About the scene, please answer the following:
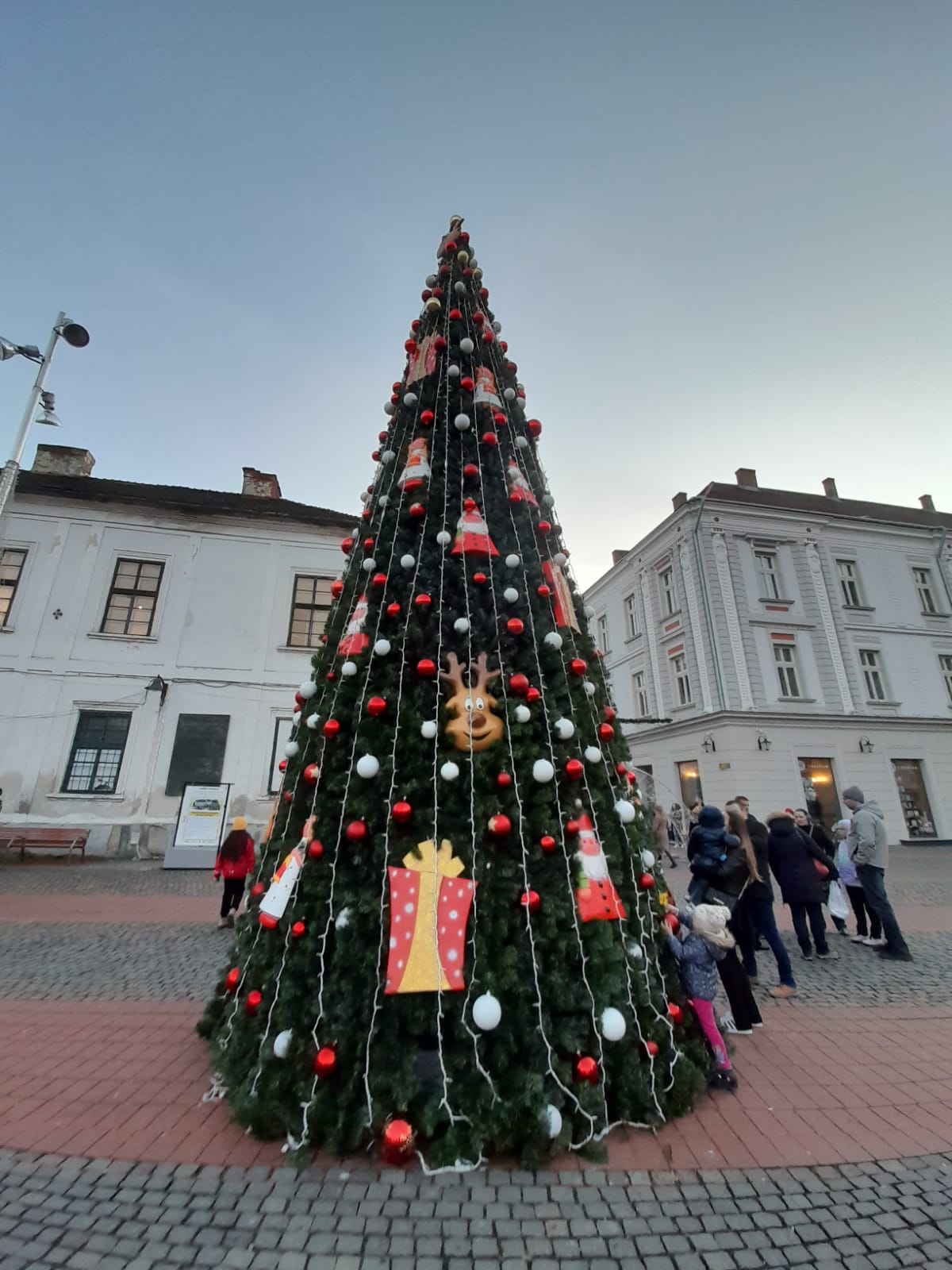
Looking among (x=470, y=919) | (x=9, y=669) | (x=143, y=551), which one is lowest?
(x=470, y=919)

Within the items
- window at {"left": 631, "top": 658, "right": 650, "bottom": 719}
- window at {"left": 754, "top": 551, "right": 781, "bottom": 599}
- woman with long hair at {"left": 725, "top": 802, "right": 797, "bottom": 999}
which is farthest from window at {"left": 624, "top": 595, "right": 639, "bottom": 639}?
woman with long hair at {"left": 725, "top": 802, "right": 797, "bottom": 999}

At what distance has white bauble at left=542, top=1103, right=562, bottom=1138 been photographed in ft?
8.42

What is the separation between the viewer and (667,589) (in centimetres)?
2255

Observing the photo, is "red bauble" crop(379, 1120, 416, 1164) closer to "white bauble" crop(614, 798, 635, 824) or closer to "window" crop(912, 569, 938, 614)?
"white bauble" crop(614, 798, 635, 824)

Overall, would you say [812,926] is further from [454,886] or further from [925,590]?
[925,590]

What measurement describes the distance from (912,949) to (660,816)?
5408 mm

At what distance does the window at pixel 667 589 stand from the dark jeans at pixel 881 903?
53.2 feet

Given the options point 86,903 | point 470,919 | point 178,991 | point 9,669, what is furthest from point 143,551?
point 470,919

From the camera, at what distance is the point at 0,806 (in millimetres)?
13258

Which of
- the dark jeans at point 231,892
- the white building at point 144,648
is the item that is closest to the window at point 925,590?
the white building at point 144,648

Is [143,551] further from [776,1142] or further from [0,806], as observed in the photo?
[776,1142]

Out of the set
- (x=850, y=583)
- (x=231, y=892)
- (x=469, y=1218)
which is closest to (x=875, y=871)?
(x=469, y=1218)

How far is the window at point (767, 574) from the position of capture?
806 inches

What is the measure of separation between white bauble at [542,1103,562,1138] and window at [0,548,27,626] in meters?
17.7
